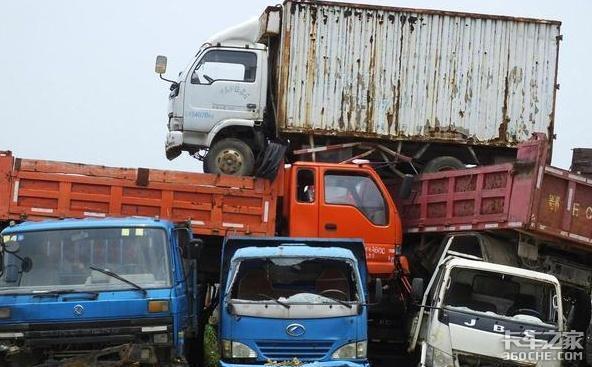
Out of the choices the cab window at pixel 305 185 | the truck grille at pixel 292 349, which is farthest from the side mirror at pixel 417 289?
the cab window at pixel 305 185

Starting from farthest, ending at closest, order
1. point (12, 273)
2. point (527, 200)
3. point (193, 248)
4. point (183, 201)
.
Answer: point (183, 201)
point (527, 200)
point (193, 248)
point (12, 273)

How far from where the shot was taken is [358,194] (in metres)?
11.6

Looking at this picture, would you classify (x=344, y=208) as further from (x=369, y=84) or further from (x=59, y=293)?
(x=59, y=293)

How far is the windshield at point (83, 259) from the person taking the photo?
27.3ft

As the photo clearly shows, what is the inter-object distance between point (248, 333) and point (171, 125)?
5.62 m

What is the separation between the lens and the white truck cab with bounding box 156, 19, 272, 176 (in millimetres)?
13062

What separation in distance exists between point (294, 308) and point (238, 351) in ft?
2.35

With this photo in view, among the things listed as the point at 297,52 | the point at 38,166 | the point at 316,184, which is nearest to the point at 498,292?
the point at 316,184

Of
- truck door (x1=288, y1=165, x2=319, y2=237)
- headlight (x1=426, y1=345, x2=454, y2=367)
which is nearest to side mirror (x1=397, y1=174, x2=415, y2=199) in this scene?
truck door (x1=288, y1=165, x2=319, y2=237)

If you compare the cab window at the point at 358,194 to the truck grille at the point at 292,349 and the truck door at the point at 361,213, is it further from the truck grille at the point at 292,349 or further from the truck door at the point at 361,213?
the truck grille at the point at 292,349

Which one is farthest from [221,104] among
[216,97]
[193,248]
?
[193,248]

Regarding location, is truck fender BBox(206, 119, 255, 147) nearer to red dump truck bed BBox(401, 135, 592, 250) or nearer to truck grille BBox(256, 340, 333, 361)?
red dump truck bed BBox(401, 135, 592, 250)

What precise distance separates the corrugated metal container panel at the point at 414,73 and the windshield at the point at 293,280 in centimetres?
432

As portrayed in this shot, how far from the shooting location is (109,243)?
8.55 meters
